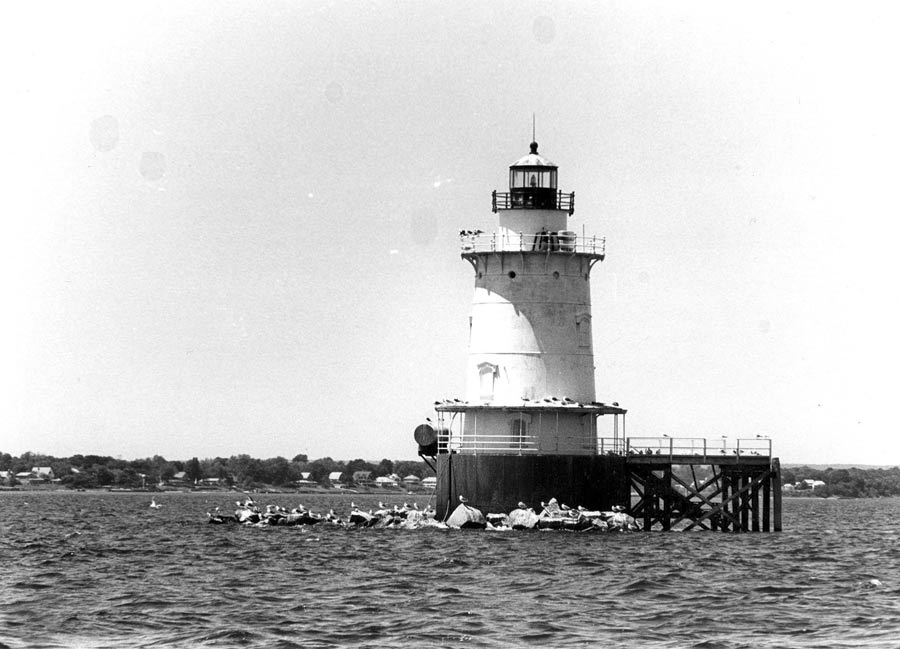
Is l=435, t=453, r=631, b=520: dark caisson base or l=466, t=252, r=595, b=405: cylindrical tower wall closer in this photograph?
l=435, t=453, r=631, b=520: dark caisson base

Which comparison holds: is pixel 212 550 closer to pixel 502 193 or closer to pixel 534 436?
pixel 534 436

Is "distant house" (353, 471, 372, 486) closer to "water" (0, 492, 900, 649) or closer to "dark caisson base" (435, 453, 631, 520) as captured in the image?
"water" (0, 492, 900, 649)

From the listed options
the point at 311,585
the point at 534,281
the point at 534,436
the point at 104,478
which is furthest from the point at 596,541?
the point at 104,478

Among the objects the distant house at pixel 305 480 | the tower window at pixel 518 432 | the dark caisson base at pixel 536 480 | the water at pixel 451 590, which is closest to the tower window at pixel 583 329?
the tower window at pixel 518 432

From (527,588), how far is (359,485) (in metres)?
148

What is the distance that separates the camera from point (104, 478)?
179 metres

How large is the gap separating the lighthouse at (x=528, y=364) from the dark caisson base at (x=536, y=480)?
31mm

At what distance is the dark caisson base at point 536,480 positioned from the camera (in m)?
53.2

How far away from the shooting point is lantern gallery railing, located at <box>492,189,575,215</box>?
55.7 metres

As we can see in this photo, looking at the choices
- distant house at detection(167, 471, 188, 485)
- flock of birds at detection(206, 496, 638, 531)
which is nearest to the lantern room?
flock of birds at detection(206, 496, 638, 531)

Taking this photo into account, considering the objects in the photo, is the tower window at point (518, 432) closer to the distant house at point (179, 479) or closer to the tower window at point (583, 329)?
the tower window at point (583, 329)

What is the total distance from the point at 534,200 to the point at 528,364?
17.8ft

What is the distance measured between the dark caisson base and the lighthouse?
0.03 meters

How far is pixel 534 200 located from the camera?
55.8 meters
